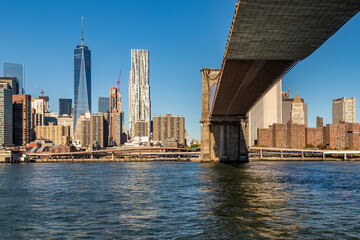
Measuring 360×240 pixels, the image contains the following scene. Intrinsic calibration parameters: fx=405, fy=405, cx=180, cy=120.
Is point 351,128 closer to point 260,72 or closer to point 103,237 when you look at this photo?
point 260,72

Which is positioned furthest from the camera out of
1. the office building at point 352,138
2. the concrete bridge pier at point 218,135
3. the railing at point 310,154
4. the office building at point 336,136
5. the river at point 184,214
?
the office building at point 336,136

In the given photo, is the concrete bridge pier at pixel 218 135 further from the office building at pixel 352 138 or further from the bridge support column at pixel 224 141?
the office building at pixel 352 138

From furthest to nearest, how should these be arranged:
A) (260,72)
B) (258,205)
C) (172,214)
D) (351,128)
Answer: (351,128) < (260,72) < (258,205) < (172,214)

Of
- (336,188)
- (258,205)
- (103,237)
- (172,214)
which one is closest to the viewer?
(103,237)

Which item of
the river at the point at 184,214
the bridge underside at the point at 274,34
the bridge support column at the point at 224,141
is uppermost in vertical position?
the bridge underside at the point at 274,34

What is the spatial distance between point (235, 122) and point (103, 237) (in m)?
70.4

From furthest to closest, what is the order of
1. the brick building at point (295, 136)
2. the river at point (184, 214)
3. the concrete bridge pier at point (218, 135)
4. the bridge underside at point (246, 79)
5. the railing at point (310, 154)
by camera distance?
the brick building at point (295, 136) < the railing at point (310, 154) < the concrete bridge pier at point (218, 135) < the bridge underside at point (246, 79) < the river at point (184, 214)

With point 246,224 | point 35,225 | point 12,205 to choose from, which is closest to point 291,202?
Result: point 246,224

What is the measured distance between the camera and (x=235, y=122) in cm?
8581

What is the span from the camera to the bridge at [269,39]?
937 inches

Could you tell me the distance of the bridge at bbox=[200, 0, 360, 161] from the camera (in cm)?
2380

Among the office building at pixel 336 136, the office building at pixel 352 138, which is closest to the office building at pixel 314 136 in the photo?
the office building at pixel 336 136

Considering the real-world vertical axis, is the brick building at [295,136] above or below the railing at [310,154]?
above

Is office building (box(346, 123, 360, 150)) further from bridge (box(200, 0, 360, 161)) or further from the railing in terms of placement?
bridge (box(200, 0, 360, 161))
